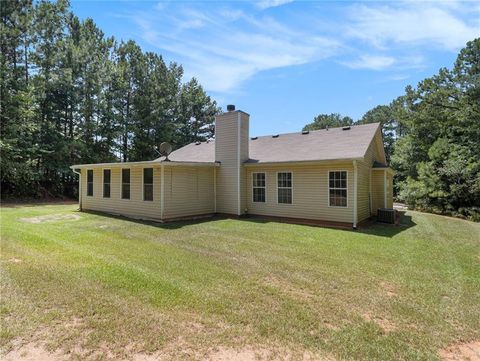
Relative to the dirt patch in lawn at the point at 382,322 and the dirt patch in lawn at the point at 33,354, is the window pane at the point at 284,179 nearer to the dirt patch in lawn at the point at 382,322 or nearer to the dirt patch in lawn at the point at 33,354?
the dirt patch in lawn at the point at 382,322

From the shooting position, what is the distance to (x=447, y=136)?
20.6 metres

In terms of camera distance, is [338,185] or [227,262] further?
[338,185]

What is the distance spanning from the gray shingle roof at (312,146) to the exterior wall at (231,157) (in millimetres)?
672

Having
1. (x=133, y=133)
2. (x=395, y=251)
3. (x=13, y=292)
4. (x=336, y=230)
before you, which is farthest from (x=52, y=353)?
(x=133, y=133)

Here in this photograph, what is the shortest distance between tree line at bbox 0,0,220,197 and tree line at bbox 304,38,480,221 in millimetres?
21647

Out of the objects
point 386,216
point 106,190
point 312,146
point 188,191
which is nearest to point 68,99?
point 106,190

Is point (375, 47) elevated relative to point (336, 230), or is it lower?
elevated

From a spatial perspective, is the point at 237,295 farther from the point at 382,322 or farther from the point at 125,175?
the point at 125,175

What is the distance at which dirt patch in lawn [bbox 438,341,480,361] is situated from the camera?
300 centimetres

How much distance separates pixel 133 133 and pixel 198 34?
2085 cm

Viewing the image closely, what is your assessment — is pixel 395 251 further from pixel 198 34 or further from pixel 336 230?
pixel 198 34

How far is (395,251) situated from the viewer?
23.6 feet

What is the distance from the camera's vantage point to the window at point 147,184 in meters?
11.8

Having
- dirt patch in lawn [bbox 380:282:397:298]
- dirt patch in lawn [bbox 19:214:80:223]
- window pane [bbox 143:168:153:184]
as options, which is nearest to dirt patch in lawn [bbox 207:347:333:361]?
dirt patch in lawn [bbox 380:282:397:298]
